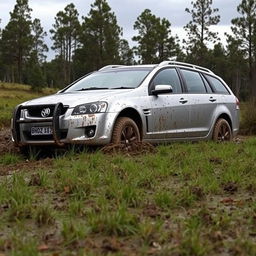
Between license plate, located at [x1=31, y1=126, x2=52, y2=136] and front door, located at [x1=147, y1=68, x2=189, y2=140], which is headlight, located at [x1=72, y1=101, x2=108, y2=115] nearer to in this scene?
license plate, located at [x1=31, y1=126, x2=52, y2=136]

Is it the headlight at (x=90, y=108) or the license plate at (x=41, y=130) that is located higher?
the headlight at (x=90, y=108)

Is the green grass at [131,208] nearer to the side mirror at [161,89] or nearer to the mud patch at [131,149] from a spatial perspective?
the mud patch at [131,149]

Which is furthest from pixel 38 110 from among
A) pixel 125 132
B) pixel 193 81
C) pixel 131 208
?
pixel 131 208

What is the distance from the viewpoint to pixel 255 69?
5794 cm

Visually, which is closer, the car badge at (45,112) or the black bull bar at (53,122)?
the black bull bar at (53,122)

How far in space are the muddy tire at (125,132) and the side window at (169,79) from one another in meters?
1.08

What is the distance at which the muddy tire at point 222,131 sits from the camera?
30.7ft

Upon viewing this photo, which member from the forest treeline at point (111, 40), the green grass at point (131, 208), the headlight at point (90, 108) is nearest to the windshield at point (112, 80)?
the headlight at point (90, 108)

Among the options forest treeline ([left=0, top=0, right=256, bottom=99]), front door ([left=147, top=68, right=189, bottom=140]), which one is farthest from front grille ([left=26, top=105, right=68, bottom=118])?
forest treeline ([left=0, top=0, right=256, bottom=99])

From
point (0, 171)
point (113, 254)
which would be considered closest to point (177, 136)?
point (0, 171)

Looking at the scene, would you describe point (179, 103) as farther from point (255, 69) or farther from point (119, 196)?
point (255, 69)

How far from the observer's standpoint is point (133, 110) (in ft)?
24.7

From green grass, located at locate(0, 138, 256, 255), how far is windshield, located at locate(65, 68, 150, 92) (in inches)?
88.4

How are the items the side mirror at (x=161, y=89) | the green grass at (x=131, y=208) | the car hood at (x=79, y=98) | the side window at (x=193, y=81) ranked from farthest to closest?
the side window at (x=193, y=81) < the side mirror at (x=161, y=89) < the car hood at (x=79, y=98) < the green grass at (x=131, y=208)
